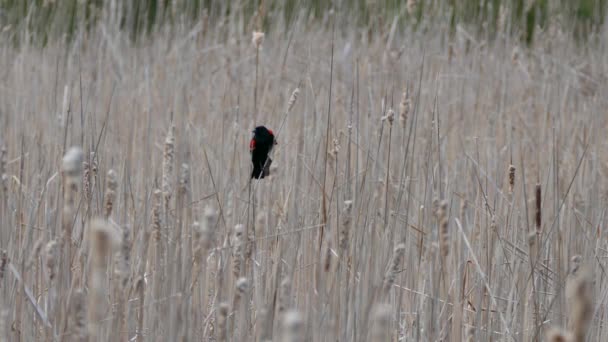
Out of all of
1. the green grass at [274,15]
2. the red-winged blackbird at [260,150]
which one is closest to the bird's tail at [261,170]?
the red-winged blackbird at [260,150]

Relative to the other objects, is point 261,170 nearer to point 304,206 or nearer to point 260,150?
point 260,150

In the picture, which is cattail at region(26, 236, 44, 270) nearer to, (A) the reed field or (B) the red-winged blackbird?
(A) the reed field

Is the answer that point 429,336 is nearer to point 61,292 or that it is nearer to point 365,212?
point 365,212

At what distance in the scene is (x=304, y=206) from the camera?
175 cm

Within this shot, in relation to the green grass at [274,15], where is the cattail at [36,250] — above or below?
below

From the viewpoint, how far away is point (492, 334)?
5.01ft

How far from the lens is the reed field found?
3.92 ft

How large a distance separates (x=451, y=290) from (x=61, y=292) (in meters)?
0.95

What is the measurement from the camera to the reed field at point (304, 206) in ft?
3.92

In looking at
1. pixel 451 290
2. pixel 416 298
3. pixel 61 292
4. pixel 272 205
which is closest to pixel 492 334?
pixel 416 298

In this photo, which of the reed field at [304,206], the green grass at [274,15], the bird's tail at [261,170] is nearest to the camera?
the reed field at [304,206]

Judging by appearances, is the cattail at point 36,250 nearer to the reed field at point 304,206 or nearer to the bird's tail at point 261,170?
the reed field at point 304,206

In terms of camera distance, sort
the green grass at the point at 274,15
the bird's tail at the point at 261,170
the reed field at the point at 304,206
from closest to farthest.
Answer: the reed field at the point at 304,206 → the bird's tail at the point at 261,170 → the green grass at the point at 274,15

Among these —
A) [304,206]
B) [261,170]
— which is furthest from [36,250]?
[304,206]
